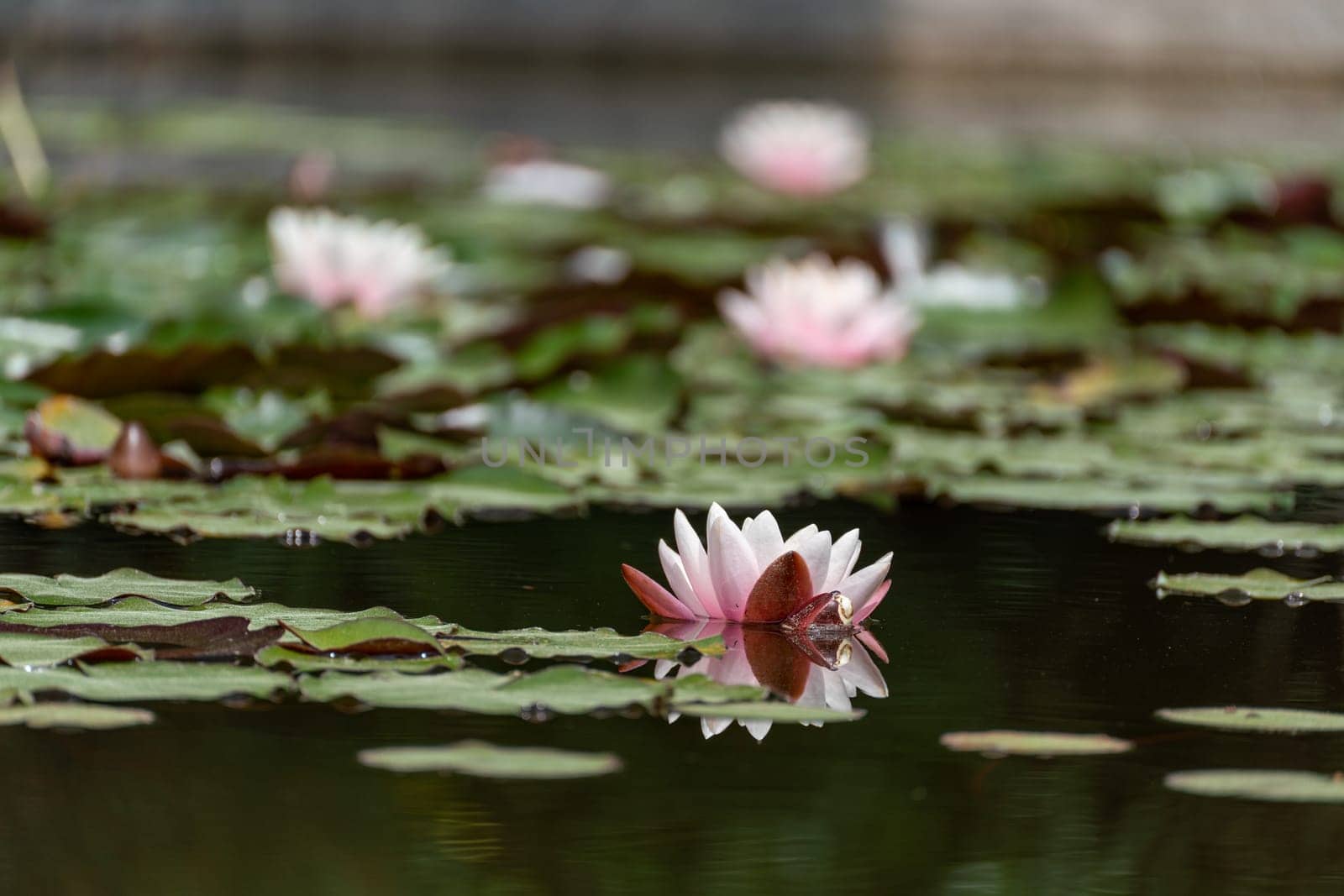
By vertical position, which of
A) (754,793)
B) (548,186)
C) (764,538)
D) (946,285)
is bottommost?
(754,793)

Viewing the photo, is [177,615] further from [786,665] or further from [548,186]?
[548,186]

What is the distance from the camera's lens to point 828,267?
8.36ft

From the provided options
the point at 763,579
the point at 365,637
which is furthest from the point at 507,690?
the point at 763,579

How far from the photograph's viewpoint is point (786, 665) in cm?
97

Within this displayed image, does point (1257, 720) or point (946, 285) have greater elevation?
point (946, 285)

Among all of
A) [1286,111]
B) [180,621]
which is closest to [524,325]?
[180,621]

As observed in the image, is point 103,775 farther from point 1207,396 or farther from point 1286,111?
point 1286,111

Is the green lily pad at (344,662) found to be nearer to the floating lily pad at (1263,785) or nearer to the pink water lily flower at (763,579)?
the pink water lily flower at (763,579)

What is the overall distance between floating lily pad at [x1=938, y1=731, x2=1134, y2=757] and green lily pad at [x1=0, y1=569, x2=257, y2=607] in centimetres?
42

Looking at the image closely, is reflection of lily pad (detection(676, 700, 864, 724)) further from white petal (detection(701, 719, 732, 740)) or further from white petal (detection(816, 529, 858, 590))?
white petal (detection(816, 529, 858, 590))

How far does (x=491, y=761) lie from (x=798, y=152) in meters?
3.14

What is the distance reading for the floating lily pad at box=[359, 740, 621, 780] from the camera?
0.77 m

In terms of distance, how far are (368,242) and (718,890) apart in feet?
5.02

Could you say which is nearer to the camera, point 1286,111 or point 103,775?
point 103,775
